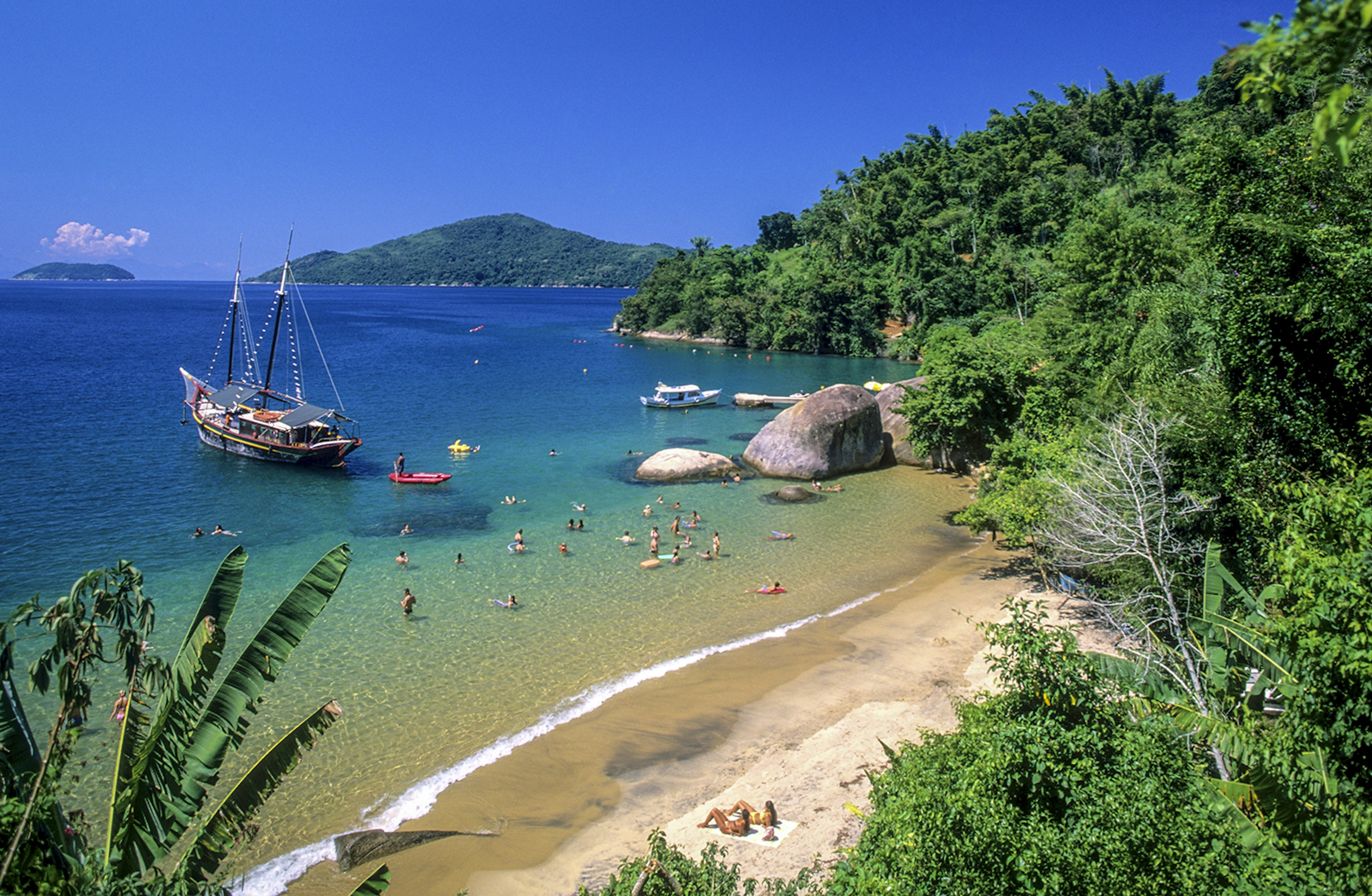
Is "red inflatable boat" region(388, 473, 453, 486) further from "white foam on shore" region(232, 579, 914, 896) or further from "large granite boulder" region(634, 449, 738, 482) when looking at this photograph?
"white foam on shore" region(232, 579, 914, 896)

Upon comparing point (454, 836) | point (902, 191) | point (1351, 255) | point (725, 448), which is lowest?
point (454, 836)

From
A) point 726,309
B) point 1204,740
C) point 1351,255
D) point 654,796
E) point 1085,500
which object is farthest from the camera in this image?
point 726,309

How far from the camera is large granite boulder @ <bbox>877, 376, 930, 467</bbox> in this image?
120 ft

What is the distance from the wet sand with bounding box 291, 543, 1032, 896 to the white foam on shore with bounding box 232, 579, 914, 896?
23cm

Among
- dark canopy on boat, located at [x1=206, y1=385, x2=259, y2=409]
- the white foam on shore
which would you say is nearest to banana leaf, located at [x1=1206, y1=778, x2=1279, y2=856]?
the white foam on shore

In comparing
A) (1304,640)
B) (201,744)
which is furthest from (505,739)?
(1304,640)

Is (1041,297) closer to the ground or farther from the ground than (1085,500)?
farther from the ground

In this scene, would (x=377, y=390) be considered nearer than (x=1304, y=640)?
No

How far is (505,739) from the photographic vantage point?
50.3ft

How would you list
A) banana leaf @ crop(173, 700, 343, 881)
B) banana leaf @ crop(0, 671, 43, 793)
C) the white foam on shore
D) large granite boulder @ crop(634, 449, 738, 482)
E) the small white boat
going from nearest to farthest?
banana leaf @ crop(0, 671, 43, 793) → banana leaf @ crop(173, 700, 343, 881) → the white foam on shore → large granite boulder @ crop(634, 449, 738, 482) → the small white boat

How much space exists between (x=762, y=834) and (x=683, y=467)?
2345 centimetres

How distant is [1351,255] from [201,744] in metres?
17.1

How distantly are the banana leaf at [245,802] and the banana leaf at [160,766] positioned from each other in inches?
9.1

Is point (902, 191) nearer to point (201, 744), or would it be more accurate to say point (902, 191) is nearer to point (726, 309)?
point (726, 309)
